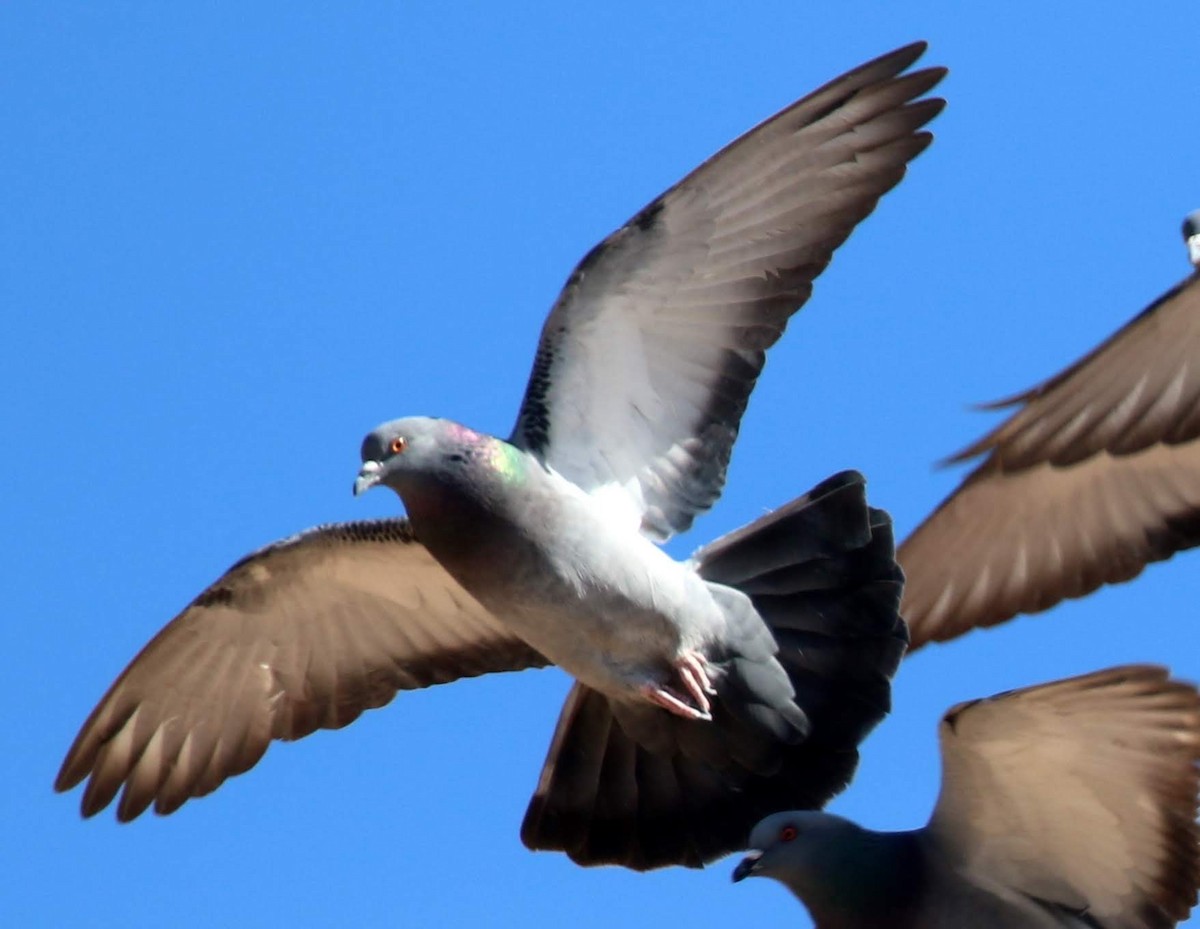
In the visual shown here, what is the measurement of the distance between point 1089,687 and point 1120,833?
94cm

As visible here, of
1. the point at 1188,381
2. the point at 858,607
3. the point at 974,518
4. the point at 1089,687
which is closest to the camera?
the point at 1089,687

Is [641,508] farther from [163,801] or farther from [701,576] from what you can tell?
[163,801]

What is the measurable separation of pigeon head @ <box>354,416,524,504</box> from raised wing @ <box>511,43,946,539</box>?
44cm

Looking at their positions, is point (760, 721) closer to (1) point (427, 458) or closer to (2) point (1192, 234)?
(1) point (427, 458)

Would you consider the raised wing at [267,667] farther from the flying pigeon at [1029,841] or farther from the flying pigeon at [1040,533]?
the flying pigeon at [1040,533]

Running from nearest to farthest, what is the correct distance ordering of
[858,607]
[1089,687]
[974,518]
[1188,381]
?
[1089,687], [858,607], [1188,381], [974,518]

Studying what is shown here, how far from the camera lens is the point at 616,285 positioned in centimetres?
1182

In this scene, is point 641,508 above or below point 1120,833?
above

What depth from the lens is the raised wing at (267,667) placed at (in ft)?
42.2

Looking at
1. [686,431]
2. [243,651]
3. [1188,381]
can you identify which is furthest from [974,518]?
[243,651]

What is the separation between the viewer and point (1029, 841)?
11.7 meters

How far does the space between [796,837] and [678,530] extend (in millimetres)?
1290

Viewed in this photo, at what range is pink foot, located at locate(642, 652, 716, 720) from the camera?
11750 mm

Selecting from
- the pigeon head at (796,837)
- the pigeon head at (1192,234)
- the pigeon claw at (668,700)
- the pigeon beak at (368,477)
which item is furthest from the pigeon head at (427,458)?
the pigeon head at (1192,234)
